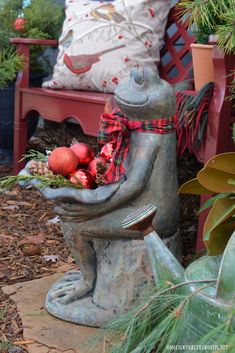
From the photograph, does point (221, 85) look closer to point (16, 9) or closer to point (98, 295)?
point (98, 295)

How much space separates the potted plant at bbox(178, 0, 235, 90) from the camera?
165 centimetres

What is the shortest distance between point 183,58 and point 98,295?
194cm

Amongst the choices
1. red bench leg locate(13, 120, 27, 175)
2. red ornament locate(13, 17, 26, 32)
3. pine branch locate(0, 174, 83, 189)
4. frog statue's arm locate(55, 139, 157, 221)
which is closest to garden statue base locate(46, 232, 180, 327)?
frog statue's arm locate(55, 139, 157, 221)

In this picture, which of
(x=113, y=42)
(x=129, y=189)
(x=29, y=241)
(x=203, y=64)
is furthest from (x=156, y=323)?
(x=113, y=42)

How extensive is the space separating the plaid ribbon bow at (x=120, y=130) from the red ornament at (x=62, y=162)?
0.12 meters

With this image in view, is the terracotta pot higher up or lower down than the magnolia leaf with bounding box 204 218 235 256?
higher up

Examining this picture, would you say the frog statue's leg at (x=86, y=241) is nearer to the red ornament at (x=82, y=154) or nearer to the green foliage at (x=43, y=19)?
the red ornament at (x=82, y=154)

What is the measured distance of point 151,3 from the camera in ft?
10.00

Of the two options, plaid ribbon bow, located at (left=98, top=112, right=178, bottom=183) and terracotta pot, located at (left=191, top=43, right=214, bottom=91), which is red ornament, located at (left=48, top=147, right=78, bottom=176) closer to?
plaid ribbon bow, located at (left=98, top=112, right=178, bottom=183)

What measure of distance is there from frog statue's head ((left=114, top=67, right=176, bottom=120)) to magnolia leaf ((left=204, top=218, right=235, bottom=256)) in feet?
1.51

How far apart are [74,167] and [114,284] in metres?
0.41

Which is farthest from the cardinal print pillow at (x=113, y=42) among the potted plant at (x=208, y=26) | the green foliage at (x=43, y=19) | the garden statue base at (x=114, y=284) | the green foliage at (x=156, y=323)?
the green foliage at (x=156, y=323)

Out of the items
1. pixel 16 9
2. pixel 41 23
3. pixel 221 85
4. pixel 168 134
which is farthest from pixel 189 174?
pixel 16 9

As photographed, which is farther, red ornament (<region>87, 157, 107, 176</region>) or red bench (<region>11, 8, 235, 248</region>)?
red bench (<region>11, 8, 235, 248</region>)
